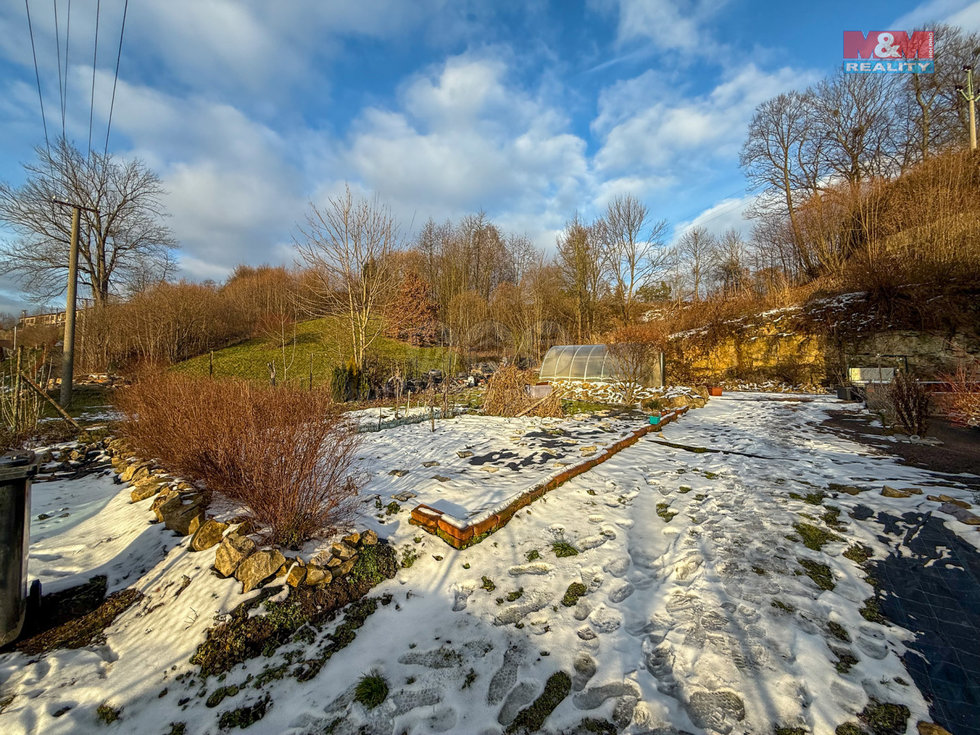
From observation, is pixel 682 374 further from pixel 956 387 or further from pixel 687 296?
pixel 687 296

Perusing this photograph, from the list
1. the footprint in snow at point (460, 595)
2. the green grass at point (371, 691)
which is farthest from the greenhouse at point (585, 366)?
the green grass at point (371, 691)

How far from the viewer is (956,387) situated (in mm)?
6707

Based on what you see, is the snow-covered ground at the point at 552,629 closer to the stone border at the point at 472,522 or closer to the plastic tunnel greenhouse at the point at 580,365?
the stone border at the point at 472,522

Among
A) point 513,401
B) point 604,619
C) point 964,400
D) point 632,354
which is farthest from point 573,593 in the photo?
point 632,354

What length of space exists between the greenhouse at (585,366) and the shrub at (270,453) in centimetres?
999

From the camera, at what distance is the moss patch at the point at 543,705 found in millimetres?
1844

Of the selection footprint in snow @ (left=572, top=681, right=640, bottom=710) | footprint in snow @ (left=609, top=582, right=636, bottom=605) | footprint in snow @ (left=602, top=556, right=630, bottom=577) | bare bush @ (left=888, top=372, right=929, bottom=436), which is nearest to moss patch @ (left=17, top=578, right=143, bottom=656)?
footprint in snow @ (left=572, top=681, right=640, bottom=710)

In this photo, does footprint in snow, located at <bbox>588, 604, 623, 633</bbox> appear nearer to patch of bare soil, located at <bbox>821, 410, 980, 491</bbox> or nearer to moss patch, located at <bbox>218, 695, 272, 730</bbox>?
moss patch, located at <bbox>218, 695, 272, 730</bbox>

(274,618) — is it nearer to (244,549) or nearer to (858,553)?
(244,549)

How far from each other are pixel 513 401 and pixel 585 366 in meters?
5.04

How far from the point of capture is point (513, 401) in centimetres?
902

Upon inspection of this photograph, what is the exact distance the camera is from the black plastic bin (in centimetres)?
254

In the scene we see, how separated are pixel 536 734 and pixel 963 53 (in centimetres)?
2920

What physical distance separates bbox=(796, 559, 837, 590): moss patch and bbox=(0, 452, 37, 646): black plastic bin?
5.51 metres
